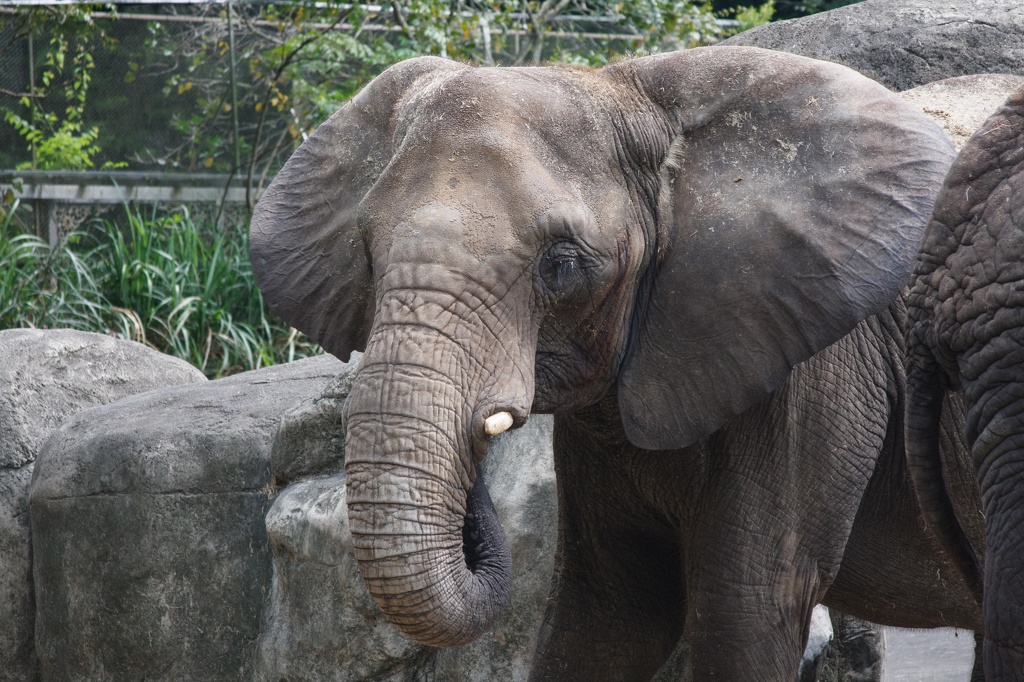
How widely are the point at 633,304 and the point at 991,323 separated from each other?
4.60 ft

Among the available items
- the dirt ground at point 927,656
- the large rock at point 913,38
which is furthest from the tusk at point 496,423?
the dirt ground at point 927,656

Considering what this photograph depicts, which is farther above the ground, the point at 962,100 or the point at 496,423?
the point at 962,100

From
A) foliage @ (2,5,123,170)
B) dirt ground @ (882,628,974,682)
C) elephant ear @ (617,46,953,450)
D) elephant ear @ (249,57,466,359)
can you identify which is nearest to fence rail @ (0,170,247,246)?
foliage @ (2,5,123,170)

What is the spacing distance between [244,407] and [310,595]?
40.2 inches

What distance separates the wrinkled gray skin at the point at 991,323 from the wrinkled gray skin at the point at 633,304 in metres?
1.02

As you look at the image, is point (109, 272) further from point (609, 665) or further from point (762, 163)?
point (762, 163)

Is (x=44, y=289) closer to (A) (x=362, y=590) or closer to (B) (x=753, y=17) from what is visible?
(A) (x=362, y=590)

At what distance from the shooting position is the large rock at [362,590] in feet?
16.2

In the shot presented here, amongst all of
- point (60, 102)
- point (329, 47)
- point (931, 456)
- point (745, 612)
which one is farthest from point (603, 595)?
point (60, 102)

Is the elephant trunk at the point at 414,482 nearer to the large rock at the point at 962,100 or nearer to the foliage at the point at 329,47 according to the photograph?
the large rock at the point at 962,100

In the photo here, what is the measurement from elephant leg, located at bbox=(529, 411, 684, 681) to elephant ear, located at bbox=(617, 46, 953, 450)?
718 mm

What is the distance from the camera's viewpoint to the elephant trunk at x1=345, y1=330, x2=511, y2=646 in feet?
9.23

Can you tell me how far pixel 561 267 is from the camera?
311 centimetres

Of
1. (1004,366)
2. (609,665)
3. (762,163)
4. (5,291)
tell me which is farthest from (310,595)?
(5,291)
